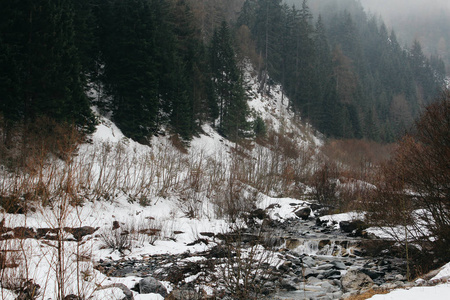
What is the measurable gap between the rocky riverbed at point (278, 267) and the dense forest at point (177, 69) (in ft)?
19.0

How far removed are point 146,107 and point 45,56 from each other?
33.1ft

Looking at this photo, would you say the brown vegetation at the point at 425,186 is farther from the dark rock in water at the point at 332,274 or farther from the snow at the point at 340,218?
the snow at the point at 340,218

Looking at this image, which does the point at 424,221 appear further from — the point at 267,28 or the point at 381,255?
the point at 267,28

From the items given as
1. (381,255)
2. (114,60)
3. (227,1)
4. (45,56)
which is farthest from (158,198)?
(227,1)

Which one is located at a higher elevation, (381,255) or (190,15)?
(190,15)

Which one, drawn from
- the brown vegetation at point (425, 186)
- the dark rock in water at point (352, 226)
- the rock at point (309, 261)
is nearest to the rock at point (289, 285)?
the rock at point (309, 261)

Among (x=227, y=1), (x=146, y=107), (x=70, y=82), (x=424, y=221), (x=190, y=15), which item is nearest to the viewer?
(x=424, y=221)

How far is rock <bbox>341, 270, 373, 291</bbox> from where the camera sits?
848cm

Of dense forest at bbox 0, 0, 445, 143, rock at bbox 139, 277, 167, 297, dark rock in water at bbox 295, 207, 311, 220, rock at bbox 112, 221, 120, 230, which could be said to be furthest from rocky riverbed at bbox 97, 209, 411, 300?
dense forest at bbox 0, 0, 445, 143

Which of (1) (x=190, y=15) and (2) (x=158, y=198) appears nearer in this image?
(2) (x=158, y=198)

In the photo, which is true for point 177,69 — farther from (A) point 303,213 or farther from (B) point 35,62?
(A) point 303,213

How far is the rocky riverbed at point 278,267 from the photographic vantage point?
6.94 metres

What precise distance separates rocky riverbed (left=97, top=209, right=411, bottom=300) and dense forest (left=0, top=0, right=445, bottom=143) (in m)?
5.79

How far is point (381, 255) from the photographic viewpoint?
40.6ft
